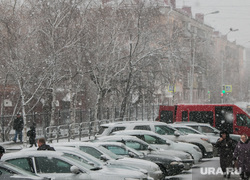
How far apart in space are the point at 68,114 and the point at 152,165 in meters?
20.0

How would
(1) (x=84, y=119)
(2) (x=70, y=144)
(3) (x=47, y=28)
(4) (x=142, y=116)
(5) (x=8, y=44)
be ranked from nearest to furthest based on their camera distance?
(2) (x=70, y=144), (5) (x=8, y=44), (3) (x=47, y=28), (1) (x=84, y=119), (4) (x=142, y=116)

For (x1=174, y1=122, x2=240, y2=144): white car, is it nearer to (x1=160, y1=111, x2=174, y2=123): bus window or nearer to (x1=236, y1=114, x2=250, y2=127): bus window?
(x1=236, y1=114, x2=250, y2=127): bus window

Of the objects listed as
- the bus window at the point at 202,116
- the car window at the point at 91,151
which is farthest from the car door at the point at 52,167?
the bus window at the point at 202,116

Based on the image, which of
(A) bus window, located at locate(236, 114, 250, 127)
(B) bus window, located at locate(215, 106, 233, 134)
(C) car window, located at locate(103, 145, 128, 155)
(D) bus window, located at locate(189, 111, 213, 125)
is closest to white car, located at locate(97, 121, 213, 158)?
(C) car window, located at locate(103, 145, 128, 155)

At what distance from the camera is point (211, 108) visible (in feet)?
98.6

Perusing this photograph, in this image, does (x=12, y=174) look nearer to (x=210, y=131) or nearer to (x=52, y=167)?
(x=52, y=167)

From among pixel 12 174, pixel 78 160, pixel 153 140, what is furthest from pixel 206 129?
pixel 12 174

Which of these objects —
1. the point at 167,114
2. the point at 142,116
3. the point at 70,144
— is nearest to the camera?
the point at 70,144

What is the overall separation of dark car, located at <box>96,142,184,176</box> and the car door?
4538 millimetres

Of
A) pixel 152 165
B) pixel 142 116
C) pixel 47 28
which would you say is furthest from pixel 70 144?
pixel 142 116

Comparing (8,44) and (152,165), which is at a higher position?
(8,44)

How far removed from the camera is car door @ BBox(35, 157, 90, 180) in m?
11.0

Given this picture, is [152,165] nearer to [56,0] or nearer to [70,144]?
[70,144]

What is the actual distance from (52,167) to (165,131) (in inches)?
451
